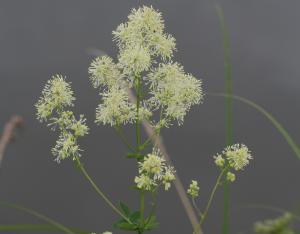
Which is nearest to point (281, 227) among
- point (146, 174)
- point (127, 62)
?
point (146, 174)

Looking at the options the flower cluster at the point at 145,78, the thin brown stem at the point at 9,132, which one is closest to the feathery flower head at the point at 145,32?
the flower cluster at the point at 145,78

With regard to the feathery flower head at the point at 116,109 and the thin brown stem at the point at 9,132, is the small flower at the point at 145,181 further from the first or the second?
the thin brown stem at the point at 9,132

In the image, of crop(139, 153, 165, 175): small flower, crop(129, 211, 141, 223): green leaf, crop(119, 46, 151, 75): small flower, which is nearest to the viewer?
crop(139, 153, 165, 175): small flower

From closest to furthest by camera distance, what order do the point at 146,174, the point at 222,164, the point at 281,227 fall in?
the point at 281,227 < the point at 146,174 < the point at 222,164

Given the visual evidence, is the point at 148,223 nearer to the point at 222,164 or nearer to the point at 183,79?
the point at 222,164

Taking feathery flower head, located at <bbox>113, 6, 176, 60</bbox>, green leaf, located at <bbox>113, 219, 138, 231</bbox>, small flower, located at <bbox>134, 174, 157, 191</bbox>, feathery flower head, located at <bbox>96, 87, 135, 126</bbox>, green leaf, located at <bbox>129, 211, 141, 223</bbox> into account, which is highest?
feathery flower head, located at <bbox>113, 6, 176, 60</bbox>

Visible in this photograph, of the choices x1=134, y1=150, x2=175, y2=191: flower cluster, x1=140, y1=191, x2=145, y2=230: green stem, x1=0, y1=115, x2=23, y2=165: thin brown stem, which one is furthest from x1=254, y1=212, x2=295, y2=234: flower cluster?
x1=140, y1=191, x2=145, y2=230: green stem

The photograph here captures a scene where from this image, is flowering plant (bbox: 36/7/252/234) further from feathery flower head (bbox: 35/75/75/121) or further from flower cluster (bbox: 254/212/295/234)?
flower cluster (bbox: 254/212/295/234)

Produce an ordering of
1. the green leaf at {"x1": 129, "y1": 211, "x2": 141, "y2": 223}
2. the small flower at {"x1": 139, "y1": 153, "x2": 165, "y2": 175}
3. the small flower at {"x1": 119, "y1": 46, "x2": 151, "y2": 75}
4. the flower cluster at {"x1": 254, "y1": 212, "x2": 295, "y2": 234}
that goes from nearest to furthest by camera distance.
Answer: the flower cluster at {"x1": 254, "y1": 212, "x2": 295, "y2": 234} < the small flower at {"x1": 139, "y1": 153, "x2": 165, "y2": 175} < the small flower at {"x1": 119, "y1": 46, "x2": 151, "y2": 75} < the green leaf at {"x1": 129, "y1": 211, "x2": 141, "y2": 223}
